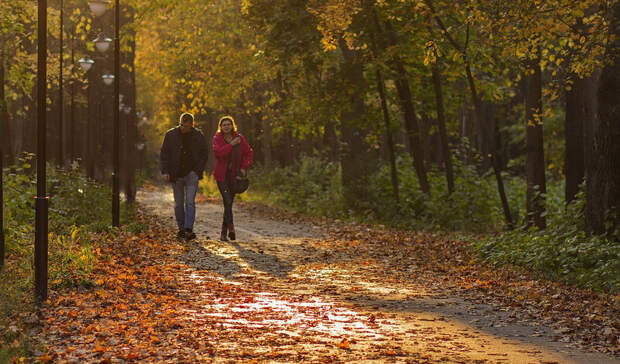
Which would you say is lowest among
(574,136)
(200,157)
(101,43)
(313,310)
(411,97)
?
(313,310)

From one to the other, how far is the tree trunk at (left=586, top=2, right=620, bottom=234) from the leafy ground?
5.21 ft

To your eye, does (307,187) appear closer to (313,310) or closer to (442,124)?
(442,124)

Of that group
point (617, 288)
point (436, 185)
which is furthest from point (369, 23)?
point (617, 288)

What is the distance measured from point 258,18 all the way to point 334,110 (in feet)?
10.4

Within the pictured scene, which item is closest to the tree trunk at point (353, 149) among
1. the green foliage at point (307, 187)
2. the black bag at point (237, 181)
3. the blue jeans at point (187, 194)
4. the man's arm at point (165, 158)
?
the green foliage at point (307, 187)

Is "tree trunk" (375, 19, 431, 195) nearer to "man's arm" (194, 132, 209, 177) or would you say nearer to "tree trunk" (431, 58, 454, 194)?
"tree trunk" (431, 58, 454, 194)

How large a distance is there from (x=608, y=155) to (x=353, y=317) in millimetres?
5620

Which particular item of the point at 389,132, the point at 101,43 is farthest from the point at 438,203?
the point at 101,43

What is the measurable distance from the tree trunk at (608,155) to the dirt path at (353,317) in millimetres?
2791

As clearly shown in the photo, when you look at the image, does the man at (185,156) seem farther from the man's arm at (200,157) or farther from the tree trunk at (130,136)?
the tree trunk at (130,136)

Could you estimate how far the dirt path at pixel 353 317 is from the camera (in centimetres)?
681

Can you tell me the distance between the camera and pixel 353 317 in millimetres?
8336

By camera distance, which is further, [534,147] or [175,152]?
[534,147]

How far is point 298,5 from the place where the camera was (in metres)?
21.2
